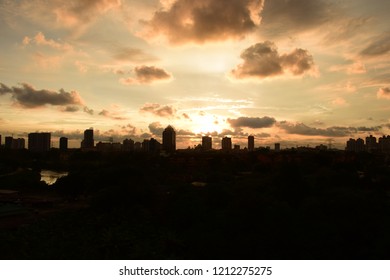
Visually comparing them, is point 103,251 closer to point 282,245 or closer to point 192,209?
point 192,209

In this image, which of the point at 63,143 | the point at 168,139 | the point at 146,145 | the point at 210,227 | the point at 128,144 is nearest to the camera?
the point at 210,227

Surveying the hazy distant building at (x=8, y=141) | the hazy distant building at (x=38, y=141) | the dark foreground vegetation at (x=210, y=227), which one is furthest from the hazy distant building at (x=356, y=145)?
the hazy distant building at (x=8, y=141)

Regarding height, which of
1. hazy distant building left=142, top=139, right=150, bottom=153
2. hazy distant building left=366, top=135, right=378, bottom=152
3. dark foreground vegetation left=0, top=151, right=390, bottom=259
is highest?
hazy distant building left=366, top=135, right=378, bottom=152

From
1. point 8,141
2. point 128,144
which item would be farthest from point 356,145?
point 8,141

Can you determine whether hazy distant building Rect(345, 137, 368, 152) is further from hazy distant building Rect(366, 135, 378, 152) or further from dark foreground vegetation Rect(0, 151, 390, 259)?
dark foreground vegetation Rect(0, 151, 390, 259)

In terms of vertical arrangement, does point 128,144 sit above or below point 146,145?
above

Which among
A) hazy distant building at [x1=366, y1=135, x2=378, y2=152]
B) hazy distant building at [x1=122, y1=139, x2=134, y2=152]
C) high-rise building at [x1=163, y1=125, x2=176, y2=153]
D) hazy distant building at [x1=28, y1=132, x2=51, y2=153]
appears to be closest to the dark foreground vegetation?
high-rise building at [x1=163, y1=125, x2=176, y2=153]

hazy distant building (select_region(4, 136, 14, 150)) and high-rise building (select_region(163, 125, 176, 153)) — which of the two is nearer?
high-rise building (select_region(163, 125, 176, 153))

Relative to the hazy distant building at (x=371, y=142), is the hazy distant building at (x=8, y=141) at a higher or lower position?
lower

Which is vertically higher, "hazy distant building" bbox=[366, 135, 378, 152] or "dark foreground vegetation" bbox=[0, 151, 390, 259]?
"hazy distant building" bbox=[366, 135, 378, 152]

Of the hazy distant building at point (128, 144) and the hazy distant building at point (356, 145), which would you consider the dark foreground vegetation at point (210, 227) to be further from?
the hazy distant building at point (128, 144)

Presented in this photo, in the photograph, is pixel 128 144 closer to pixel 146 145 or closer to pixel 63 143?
pixel 146 145

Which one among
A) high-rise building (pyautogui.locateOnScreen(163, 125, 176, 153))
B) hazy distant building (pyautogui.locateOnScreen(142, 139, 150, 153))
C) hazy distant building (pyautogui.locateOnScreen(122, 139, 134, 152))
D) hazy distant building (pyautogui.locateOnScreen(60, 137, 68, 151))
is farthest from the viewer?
hazy distant building (pyautogui.locateOnScreen(122, 139, 134, 152))

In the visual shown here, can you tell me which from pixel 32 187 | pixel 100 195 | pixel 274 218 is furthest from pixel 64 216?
pixel 32 187
